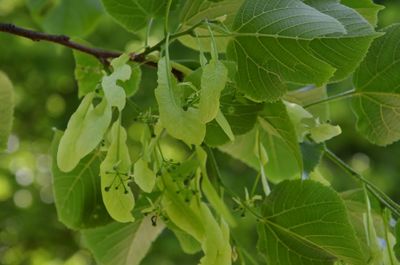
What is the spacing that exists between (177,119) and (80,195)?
0.88ft

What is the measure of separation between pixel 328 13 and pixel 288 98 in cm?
18

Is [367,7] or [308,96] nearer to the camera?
[367,7]

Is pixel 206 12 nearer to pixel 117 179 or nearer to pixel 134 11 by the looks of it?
pixel 134 11

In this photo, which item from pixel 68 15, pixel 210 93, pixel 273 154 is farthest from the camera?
pixel 68 15

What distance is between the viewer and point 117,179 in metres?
0.49

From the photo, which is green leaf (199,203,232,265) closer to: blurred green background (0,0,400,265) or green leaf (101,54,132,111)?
green leaf (101,54,132,111)

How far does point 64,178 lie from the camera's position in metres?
0.68

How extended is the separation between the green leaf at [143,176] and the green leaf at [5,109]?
215 mm

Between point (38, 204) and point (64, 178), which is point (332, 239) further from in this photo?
point (38, 204)

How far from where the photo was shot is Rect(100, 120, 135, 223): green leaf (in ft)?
1.60

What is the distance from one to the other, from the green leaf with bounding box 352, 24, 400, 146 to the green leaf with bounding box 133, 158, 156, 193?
9.5 inches

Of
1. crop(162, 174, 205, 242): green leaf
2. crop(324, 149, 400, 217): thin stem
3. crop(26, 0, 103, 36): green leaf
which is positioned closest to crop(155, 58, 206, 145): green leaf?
crop(162, 174, 205, 242): green leaf

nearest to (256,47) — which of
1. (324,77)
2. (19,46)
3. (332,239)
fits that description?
(324,77)

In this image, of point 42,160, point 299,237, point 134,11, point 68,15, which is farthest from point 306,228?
point 42,160
